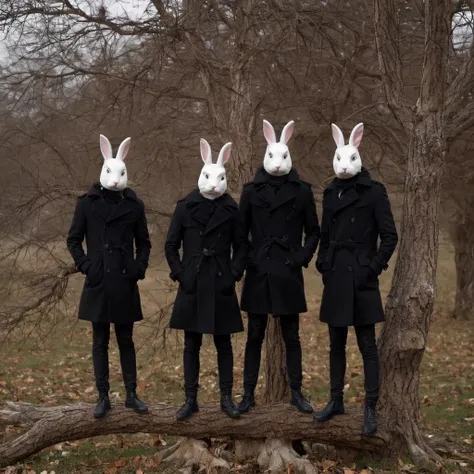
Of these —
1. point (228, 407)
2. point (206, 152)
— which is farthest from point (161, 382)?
point (206, 152)

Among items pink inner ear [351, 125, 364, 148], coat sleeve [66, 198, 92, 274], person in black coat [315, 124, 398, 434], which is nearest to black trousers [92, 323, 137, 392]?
coat sleeve [66, 198, 92, 274]

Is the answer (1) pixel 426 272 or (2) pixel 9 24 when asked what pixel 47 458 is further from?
(2) pixel 9 24

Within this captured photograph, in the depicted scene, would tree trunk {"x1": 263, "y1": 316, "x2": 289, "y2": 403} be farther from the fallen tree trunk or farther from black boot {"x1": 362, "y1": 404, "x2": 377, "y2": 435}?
black boot {"x1": 362, "y1": 404, "x2": 377, "y2": 435}

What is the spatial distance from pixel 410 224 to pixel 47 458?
441 cm

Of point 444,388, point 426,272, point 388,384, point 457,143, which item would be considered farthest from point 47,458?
point 457,143

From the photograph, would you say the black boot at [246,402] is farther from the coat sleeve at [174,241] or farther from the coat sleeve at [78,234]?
the coat sleeve at [78,234]

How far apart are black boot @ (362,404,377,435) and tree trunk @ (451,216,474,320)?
12378 mm

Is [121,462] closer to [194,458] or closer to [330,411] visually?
[194,458]

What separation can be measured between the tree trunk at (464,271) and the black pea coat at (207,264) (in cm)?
1291

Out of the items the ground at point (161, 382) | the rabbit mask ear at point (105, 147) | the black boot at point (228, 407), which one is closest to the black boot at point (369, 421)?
the ground at point (161, 382)

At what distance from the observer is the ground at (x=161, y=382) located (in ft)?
22.9

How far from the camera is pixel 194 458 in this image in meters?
6.76

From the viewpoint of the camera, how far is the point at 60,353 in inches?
571

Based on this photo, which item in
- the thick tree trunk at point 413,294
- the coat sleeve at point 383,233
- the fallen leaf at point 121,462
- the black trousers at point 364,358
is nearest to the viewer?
the coat sleeve at point 383,233
